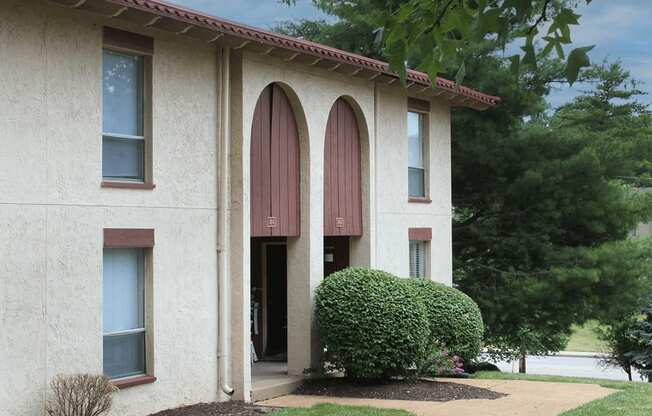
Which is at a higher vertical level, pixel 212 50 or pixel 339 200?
pixel 212 50

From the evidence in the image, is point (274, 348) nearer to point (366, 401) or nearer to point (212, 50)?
point (366, 401)

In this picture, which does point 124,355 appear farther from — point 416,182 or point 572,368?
point 572,368

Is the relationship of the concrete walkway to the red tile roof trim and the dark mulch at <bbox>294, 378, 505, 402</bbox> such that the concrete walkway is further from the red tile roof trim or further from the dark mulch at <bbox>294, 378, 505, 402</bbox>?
the red tile roof trim

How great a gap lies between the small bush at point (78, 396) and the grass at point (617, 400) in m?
6.18

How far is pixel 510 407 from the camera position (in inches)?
542

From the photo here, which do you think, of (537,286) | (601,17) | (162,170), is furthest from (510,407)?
(601,17)

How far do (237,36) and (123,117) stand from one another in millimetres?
1961

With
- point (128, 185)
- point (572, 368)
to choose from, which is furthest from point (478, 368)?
point (572, 368)

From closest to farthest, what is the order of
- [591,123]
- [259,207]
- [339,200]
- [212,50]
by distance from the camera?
[212,50]
[259,207]
[339,200]
[591,123]

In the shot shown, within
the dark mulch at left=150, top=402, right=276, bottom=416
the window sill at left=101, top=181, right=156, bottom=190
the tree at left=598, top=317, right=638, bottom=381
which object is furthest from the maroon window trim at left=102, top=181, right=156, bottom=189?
the tree at left=598, top=317, right=638, bottom=381

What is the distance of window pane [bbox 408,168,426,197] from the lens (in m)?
19.5

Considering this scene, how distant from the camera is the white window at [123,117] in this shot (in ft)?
40.6

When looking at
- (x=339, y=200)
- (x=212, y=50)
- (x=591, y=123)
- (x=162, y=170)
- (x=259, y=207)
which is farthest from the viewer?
(x=591, y=123)

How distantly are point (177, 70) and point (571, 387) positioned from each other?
8359mm
